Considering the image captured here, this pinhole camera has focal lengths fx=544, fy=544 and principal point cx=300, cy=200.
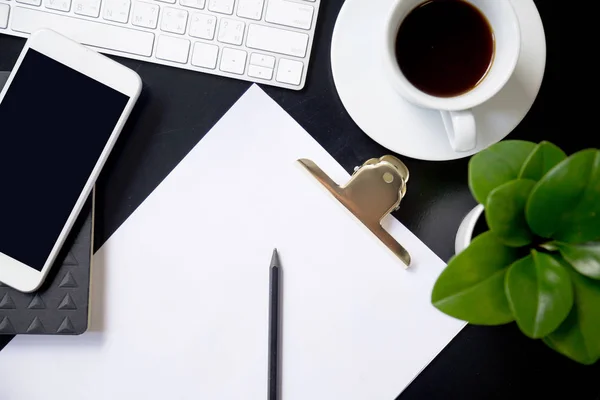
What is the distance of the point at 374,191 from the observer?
1.64 ft

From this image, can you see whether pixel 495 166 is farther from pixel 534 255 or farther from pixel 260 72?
pixel 260 72

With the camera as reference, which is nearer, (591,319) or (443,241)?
(591,319)

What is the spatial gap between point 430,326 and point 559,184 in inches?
8.9

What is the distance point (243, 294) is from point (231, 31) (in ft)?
0.80

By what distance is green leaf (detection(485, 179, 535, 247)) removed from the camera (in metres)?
0.33

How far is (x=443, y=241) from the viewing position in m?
0.52

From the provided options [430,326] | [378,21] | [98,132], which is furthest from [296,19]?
[430,326]

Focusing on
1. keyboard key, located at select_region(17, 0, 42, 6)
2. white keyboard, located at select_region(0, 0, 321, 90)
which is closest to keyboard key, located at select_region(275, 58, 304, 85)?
white keyboard, located at select_region(0, 0, 321, 90)

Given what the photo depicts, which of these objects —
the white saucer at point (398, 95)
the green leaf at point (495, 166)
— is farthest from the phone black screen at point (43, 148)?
the green leaf at point (495, 166)

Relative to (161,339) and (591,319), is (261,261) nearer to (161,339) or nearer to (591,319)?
(161,339)

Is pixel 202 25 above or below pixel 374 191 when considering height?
above

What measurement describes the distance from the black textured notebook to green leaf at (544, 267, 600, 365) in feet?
1.27

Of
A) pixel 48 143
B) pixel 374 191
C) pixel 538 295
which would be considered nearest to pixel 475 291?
pixel 538 295

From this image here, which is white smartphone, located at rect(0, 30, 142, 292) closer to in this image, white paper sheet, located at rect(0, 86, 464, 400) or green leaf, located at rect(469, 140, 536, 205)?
white paper sheet, located at rect(0, 86, 464, 400)
